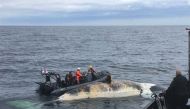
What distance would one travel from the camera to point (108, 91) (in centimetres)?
3250

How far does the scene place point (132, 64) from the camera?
57688mm

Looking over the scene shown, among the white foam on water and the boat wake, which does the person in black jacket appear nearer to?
the boat wake

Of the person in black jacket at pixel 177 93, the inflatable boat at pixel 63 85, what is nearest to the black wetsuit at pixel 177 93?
the person in black jacket at pixel 177 93

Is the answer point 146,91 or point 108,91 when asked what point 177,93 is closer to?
point 108,91

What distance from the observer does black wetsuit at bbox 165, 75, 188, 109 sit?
54.5 feet

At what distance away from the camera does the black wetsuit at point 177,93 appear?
16609 mm

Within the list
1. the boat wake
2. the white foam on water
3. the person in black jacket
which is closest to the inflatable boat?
the boat wake

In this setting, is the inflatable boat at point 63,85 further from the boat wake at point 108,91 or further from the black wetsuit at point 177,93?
the black wetsuit at point 177,93

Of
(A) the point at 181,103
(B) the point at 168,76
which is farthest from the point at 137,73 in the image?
(A) the point at 181,103

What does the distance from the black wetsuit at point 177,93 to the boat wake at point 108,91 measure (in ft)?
50.3

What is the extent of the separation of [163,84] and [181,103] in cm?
2303

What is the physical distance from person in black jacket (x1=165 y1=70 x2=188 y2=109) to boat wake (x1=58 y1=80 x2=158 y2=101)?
15.3 metres

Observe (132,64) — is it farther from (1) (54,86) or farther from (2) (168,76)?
(1) (54,86)

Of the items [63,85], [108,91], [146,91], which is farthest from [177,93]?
[63,85]
